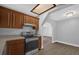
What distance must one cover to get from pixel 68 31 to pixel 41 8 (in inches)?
23.1

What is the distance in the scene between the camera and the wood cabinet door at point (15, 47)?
143 cm

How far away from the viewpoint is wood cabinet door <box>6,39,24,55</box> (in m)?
1.43

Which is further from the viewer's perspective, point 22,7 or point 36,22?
point 36,22

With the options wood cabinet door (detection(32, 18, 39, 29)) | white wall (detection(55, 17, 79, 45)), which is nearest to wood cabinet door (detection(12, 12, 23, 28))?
wood cabinet door (detection(32, 18, 39, 29))

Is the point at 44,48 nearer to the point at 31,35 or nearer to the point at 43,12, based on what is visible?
the point at 31,35

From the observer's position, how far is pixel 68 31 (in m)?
1.53

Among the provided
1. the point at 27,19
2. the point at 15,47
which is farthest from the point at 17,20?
the point at 15,47

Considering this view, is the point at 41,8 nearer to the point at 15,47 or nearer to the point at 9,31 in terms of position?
the point at 9,31

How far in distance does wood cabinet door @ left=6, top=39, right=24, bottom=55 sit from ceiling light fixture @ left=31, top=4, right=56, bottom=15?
549 millimetres

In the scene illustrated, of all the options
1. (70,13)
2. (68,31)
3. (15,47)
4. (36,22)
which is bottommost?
(15,47)

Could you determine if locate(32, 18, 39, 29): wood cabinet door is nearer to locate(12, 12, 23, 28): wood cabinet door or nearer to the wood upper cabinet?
the wood upper cabinet

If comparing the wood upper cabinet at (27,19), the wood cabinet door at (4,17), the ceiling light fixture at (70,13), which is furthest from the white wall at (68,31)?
the wood cabinet door at (4,17)

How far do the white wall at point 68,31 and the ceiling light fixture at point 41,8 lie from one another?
11.7 inches
